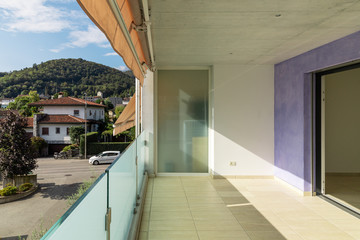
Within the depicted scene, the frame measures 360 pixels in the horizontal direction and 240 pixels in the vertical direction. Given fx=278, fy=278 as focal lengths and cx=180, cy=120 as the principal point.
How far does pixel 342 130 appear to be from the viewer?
270 inches

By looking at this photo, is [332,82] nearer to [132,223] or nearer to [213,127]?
[213,127]

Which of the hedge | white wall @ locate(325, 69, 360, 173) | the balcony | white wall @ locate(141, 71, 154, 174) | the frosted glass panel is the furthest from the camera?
the hedge

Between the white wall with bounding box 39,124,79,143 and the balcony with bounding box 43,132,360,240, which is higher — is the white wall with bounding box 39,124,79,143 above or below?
above

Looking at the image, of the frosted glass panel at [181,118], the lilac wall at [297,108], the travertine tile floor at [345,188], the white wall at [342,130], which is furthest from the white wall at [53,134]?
the white wall at [342,130]

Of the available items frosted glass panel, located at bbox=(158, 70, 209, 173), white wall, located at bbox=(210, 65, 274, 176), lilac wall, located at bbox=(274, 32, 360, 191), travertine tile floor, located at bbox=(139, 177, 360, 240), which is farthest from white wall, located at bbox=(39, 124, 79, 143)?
lilac wall, located at bbox=(274, 32, 360, 191)

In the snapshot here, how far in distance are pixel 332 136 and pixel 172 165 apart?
4.02 meters

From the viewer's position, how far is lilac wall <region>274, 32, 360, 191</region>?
4.36m

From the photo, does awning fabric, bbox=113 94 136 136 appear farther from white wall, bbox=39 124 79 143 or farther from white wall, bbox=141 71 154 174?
white wall, bbox=39 124 79 143

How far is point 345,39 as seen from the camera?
396 cm

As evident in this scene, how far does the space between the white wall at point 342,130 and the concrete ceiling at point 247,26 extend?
2.49 meters

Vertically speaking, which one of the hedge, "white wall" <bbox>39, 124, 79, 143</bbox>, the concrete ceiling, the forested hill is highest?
the concrete ceiling

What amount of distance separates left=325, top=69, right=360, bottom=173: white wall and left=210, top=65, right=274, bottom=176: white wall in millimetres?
1703

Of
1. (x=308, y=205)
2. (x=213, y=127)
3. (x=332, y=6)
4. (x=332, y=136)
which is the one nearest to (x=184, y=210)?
(x=308, y=205)

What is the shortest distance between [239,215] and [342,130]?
171 inches
